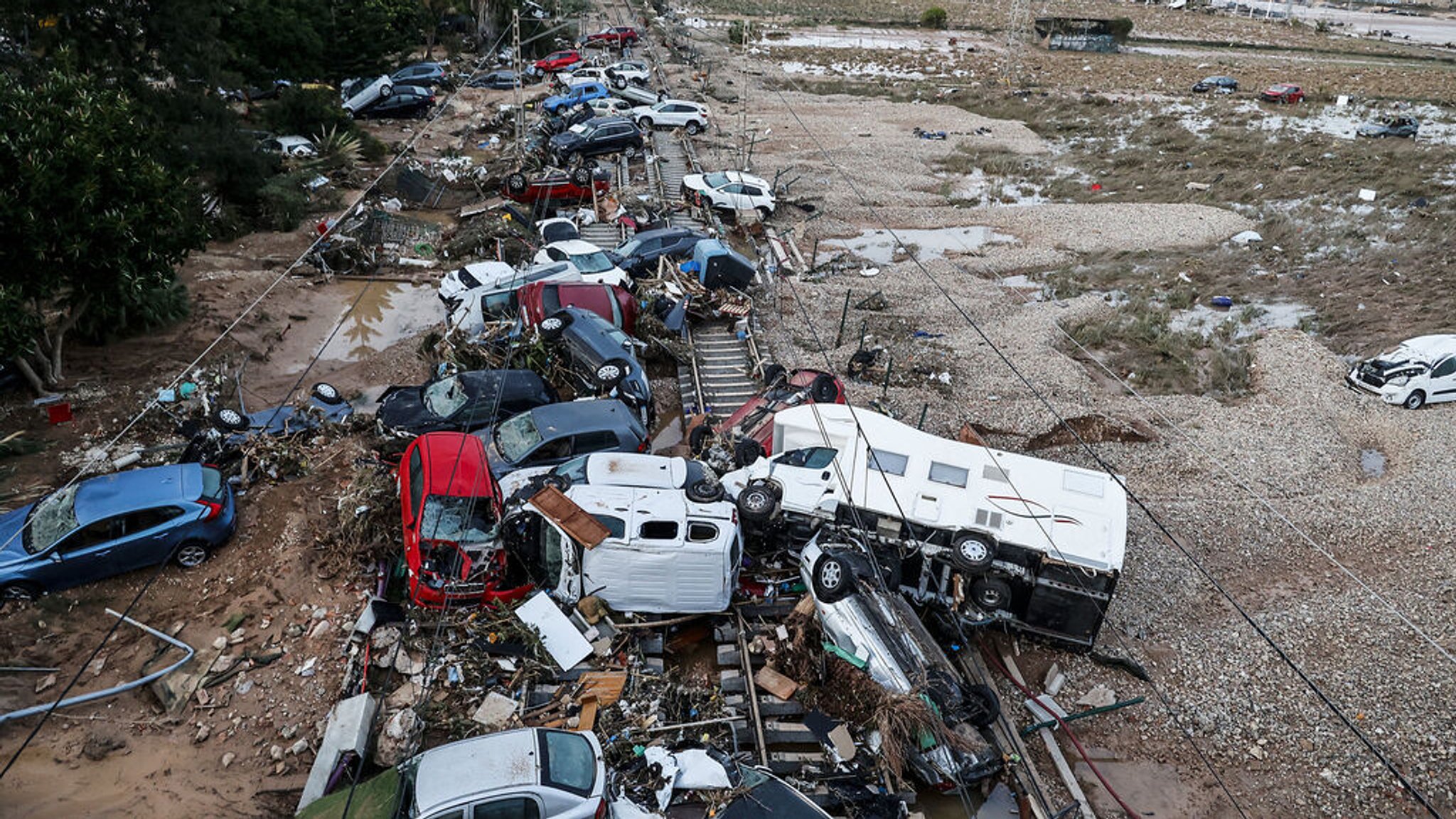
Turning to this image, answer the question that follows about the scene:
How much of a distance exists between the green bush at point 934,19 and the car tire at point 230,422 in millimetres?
77723

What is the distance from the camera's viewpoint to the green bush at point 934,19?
77875mm

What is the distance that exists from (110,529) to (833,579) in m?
9.44

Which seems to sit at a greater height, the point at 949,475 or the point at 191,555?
→ the point at 949,475

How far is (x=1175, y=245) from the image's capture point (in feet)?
91.5

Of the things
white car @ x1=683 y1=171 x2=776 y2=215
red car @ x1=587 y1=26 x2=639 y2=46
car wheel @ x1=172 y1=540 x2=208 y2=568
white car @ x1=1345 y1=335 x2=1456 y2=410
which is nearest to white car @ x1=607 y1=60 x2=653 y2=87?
red car @ x1=587 y1=26 x2=639 y2=46

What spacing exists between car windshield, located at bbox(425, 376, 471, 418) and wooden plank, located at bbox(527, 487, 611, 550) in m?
3.82

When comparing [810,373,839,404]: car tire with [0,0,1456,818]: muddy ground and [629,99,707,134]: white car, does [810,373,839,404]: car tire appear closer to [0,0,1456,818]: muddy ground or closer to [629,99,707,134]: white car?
[0,0,1456,818]: muddy ground

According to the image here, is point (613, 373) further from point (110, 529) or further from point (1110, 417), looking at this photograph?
point (1110, 417)

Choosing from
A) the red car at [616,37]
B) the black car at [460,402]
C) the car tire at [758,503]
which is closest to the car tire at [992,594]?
the car tire at [758,503]

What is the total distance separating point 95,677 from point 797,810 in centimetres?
837

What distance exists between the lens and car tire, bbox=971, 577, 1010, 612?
11188mm

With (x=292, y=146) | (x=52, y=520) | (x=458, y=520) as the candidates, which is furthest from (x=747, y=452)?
(x=292, y=146)

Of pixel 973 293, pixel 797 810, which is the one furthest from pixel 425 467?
pixel 973 293

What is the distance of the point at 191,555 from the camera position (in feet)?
37.8
